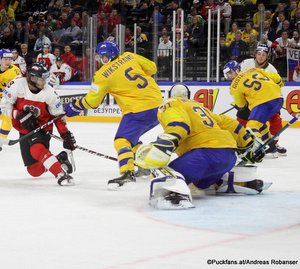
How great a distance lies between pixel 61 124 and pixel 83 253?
2.31 metres

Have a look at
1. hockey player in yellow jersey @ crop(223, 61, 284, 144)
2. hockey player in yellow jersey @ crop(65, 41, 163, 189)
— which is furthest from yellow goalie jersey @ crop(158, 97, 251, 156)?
hockey player in yellow jersey @ crop(223, 61, 284, 144)

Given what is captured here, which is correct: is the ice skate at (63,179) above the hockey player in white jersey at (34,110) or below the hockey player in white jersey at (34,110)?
below

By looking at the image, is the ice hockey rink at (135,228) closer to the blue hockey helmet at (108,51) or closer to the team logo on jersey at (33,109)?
the team logo on jersey at (33,109)

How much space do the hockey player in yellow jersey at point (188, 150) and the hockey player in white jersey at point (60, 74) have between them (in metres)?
7.33

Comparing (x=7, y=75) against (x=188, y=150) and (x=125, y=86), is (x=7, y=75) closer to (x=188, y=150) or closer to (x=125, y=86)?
(x=125, y=86)

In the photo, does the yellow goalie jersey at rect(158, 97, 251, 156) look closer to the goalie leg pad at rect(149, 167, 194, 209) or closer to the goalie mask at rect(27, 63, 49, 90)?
the goalie leg pad at rect(149, 167, 194, 209)

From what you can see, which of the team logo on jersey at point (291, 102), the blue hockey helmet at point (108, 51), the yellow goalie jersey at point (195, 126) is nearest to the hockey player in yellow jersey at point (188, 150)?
the yellow goalie jersey at point (195, 126)

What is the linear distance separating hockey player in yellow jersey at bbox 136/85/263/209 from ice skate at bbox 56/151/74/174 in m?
1.13

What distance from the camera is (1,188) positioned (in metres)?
4.80

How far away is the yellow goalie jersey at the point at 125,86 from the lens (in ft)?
16.3

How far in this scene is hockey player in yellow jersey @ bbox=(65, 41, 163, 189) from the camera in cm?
495

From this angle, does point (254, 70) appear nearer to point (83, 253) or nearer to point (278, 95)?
point (278, 95)

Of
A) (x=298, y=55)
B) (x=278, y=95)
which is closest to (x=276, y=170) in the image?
(x=278, y=95)

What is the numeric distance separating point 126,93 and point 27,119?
70cm
